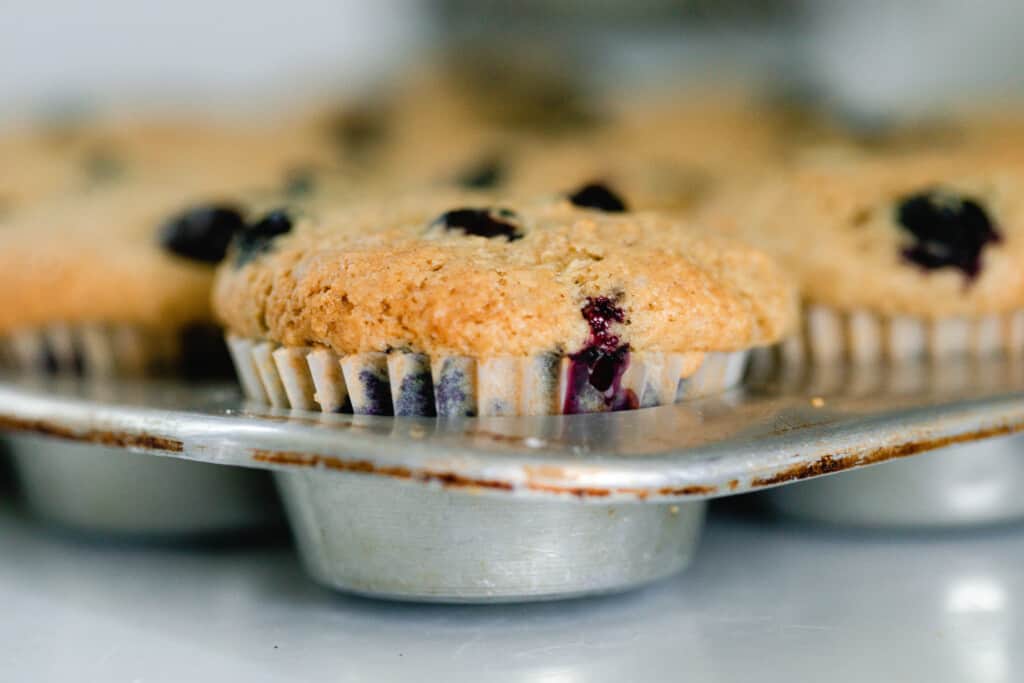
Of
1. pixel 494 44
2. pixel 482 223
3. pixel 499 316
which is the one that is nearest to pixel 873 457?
pixel 499 316

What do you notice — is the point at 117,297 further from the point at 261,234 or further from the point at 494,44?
the point at 494,44

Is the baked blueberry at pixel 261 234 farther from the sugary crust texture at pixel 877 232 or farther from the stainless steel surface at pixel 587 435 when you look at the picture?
the sugary crust texture at pixel 877 232

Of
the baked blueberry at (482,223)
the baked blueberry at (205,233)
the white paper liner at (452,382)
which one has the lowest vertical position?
the baked blueberry at (205,233)

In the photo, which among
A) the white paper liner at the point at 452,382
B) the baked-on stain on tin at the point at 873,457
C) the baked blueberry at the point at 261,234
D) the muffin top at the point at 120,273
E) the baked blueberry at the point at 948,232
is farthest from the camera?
the muffin top at the point at 120,273

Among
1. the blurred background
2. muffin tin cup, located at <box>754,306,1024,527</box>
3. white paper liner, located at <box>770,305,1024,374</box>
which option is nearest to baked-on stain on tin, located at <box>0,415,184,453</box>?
muffin tin cup, located at <box>754,306,1024,527</box>

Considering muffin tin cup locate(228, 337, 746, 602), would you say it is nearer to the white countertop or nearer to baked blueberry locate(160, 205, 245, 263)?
the white countertop

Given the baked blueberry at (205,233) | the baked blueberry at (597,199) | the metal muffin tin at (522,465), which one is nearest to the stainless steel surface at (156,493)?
the metal muffin tin at (522,465)
